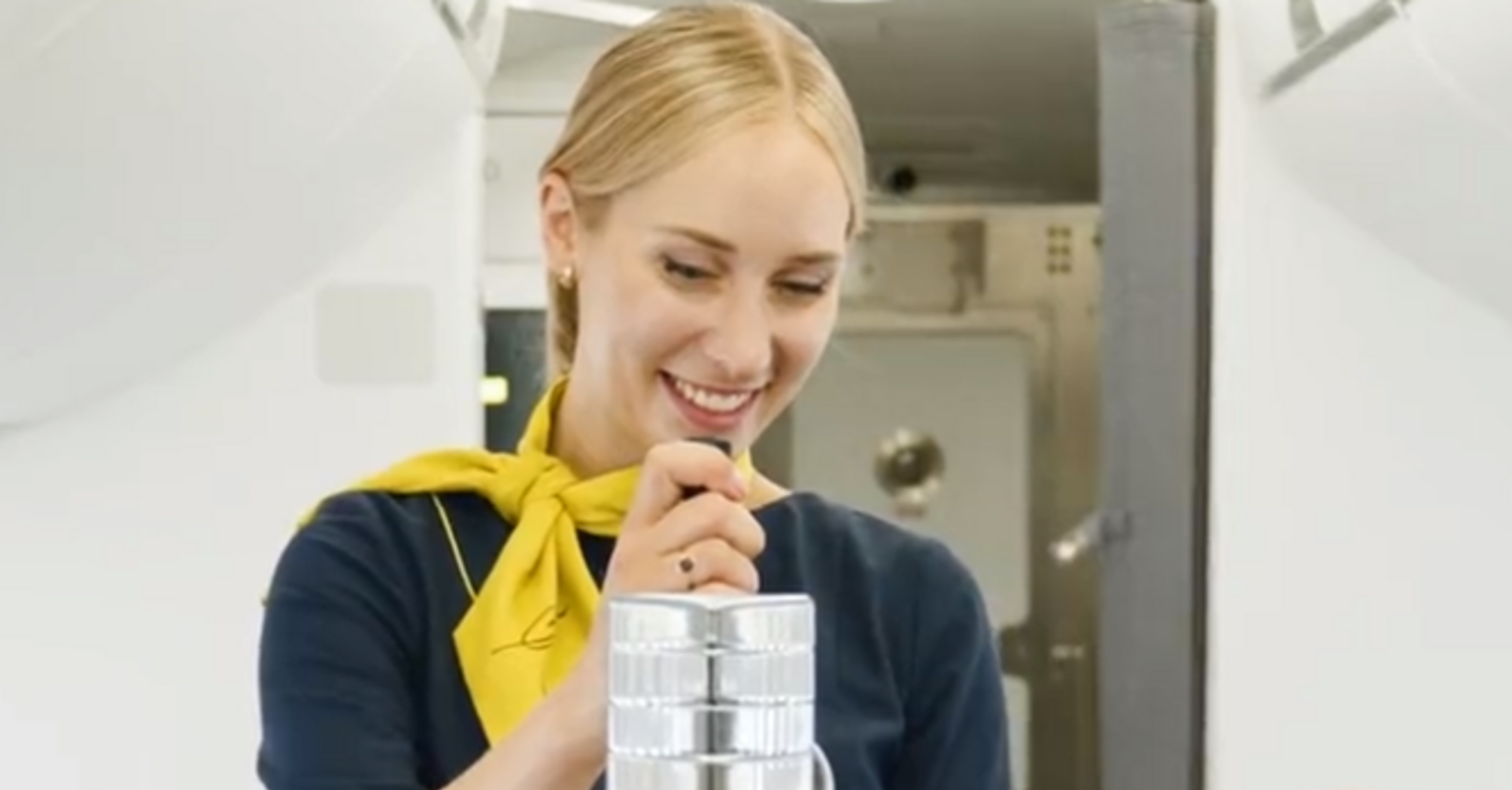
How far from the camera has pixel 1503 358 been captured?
7.68 ft

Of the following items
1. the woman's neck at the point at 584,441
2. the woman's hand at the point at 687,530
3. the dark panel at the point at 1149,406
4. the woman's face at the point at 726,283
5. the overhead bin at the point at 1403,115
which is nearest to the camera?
the woman's hand at the point at 687,530

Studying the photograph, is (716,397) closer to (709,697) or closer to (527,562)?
(527,562)

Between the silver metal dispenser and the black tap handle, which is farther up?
the black tap handle

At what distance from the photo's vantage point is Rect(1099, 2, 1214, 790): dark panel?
228 cm

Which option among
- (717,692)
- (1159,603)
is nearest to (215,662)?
(1159,603)

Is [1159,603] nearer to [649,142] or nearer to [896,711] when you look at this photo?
[896,711]

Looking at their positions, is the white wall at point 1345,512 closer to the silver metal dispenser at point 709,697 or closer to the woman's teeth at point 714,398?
the woman's teeth at point 714,398

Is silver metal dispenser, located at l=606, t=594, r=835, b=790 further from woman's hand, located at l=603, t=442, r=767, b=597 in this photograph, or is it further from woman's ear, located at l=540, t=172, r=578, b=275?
woman's ear, located at l=540, t=172, r=578, b=275

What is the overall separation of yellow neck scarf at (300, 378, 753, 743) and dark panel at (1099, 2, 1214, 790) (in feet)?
4.32

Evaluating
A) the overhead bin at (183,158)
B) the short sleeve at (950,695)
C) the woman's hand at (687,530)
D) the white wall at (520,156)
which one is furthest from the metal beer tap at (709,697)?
the white wall at (520,156)

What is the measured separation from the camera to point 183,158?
5.42 ft

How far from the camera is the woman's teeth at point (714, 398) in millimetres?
887

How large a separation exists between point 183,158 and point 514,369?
962mm

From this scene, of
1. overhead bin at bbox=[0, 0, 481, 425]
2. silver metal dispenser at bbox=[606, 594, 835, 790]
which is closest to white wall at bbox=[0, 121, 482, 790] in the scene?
overhead bin at bbox=[0, 0, 481, 425]
